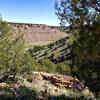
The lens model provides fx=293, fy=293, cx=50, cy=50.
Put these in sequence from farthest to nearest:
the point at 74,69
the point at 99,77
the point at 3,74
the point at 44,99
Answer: the point at 3,74 → the point at 74,69 → the point at 99,77 → the point at 44,99

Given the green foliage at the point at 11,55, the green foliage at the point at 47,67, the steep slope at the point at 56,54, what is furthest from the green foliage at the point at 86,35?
the steep slope at the point at 56,54

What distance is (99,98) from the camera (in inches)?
779

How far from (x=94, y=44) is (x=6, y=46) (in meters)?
18.8

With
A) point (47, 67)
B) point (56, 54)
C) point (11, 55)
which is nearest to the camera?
point (11, 55)

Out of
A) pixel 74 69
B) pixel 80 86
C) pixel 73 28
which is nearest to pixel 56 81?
pixel 80 86

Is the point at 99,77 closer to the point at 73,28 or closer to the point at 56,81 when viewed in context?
the point at 73,28

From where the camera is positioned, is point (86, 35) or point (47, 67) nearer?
point (86, 35)

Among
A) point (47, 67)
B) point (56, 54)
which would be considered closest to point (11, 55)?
point (47, 67)

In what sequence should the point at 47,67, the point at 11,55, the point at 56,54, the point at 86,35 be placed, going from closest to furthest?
the point at 86,35, the point at 11,55, the point at 47,67, the point at 56,54

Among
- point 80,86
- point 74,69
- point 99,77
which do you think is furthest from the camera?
point 80,86

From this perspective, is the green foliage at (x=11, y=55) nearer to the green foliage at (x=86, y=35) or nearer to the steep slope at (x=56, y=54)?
the green foliage at (x=86, y=35)

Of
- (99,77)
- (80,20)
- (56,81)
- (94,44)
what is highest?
(80,20)

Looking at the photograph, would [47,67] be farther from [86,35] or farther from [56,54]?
[56,54]

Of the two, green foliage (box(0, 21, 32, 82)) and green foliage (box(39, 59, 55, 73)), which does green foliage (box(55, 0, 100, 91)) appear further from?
green foliage (box(39, 59, 55, 73))
